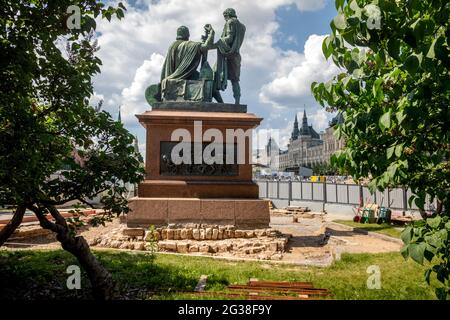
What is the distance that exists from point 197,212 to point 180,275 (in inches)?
156

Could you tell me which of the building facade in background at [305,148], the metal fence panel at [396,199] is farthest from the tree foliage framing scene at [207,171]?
the building facade in background at [305,148]

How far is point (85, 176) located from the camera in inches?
181

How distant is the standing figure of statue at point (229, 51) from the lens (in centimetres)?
1191

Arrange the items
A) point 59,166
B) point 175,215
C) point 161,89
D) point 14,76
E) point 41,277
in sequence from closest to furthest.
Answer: point 14,76
point 59,166
point 41,277
point 175,215
point 161,89

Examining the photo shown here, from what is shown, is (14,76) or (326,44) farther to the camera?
(14,76)

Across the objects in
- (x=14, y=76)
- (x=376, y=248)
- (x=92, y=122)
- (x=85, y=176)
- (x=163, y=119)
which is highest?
(x=163, y=119)

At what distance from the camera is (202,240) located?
376 inches

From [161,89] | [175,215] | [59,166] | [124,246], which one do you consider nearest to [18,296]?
[59,166]

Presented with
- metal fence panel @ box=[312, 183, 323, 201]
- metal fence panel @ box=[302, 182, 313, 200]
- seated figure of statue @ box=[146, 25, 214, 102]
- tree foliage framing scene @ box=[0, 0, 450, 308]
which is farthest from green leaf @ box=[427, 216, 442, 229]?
metal fence panel @ box=[302, 182, 313, 200]

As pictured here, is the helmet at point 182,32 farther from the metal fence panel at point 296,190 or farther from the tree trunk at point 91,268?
the metal fence panel at point 296,190

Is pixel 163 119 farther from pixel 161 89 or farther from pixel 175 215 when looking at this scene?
pixel 175 215

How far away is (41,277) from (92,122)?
290cm

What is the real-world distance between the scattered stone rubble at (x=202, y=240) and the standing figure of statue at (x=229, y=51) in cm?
477

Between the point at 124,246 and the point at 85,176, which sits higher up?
the point at 85,176
